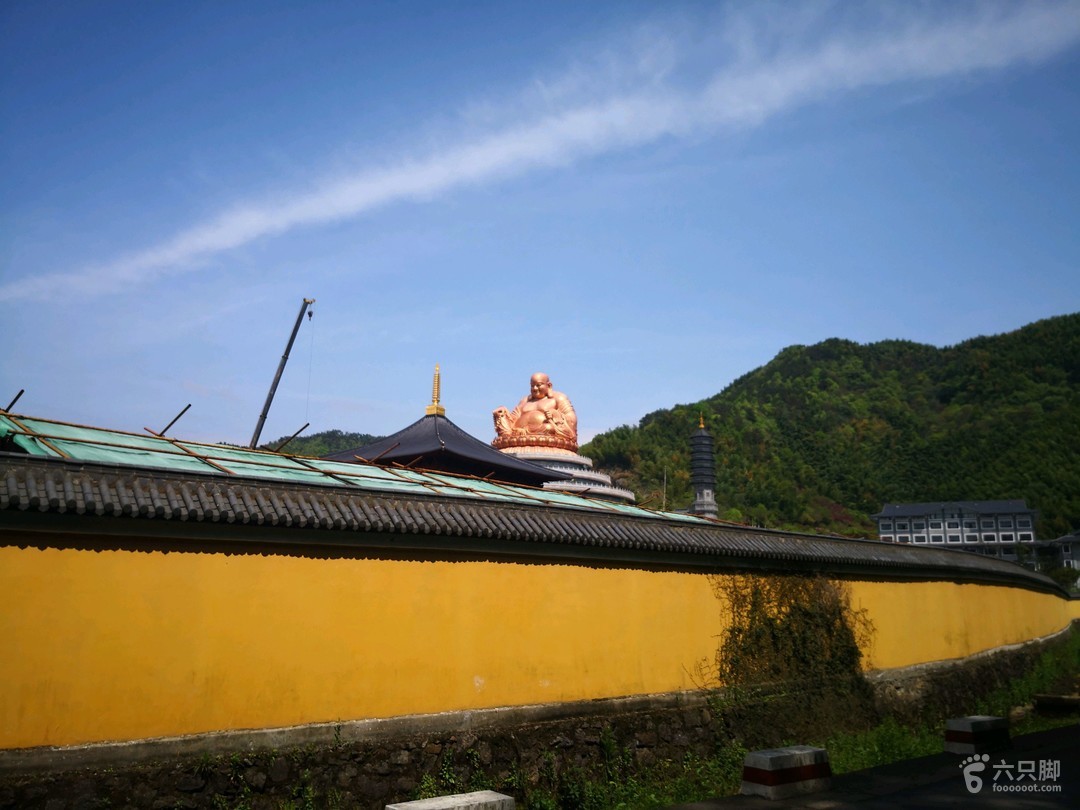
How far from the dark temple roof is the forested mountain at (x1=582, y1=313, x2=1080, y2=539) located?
169ft

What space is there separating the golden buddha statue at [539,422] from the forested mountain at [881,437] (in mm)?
42517

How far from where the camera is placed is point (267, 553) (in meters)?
9.30

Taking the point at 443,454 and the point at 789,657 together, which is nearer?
the point at 789,657

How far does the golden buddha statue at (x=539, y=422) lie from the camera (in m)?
32.1

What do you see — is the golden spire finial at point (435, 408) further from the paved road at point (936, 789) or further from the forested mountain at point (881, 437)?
the forested mountain at point (881, 437)

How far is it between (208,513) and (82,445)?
2.86m

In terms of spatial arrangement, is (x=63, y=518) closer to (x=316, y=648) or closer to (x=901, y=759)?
(x=316, y=648)

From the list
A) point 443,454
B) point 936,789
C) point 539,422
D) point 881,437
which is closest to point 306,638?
point 936,789

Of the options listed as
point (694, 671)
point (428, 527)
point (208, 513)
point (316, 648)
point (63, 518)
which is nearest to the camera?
point (63, 518)

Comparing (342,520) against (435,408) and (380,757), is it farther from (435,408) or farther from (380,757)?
(435,408)

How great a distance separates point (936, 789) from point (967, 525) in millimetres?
76894

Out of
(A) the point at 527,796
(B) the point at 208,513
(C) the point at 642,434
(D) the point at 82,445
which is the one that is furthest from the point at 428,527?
(C) the point at 642,434

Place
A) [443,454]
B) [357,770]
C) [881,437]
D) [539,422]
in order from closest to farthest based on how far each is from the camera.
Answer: [357,770]
[443,454]
[539,422]
[881,437]

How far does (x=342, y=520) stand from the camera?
9.58m
